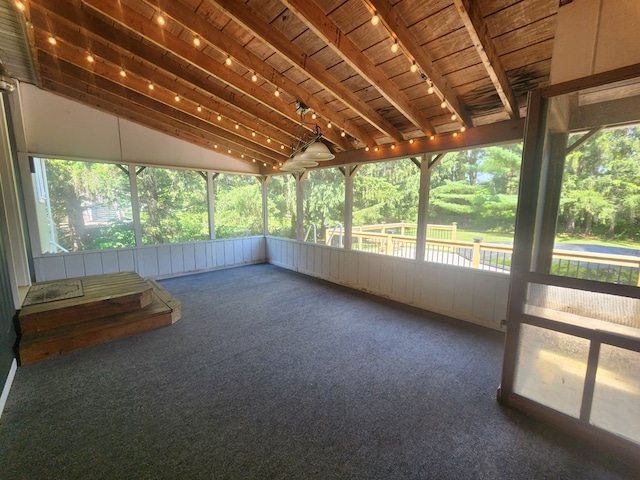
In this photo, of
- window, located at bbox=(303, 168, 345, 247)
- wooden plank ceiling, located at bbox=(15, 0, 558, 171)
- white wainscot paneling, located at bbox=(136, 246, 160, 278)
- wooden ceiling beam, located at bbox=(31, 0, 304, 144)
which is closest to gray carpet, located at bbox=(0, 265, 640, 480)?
window, located at bbox=(303, 168, 345, 247)

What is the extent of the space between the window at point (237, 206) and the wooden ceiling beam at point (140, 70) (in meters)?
2.24

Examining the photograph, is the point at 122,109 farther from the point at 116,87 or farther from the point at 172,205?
the point at 172,205

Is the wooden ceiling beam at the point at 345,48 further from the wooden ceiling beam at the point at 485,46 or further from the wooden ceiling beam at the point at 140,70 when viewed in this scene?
the wooden ceiling beam at the point at 140,70

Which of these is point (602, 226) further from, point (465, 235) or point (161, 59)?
point (161, 59)

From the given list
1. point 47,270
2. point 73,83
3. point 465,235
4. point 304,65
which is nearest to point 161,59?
point 304,65

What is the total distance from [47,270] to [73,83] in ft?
10.0

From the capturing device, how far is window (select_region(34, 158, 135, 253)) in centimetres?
455

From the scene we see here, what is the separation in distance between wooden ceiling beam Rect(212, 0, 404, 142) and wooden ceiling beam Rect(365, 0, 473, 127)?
37.7 inches

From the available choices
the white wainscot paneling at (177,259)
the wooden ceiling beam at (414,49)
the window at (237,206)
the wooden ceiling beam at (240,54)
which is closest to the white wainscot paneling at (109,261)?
the white wainscot paneling at (177,259)

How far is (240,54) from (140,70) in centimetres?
159

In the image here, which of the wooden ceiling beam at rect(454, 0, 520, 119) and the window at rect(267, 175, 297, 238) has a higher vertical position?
the wooden ceiling beam at rect(454, 0, 520, 119)

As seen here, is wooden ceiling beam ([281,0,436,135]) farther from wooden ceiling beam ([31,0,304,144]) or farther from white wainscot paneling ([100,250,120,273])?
white wainscot paneling ([100,250,120,273])

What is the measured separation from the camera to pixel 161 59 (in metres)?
3.08

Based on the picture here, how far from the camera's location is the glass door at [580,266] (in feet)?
5.68
